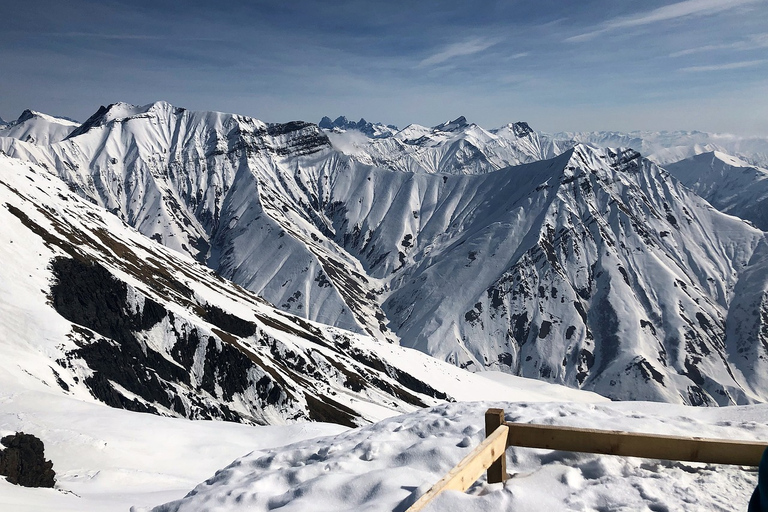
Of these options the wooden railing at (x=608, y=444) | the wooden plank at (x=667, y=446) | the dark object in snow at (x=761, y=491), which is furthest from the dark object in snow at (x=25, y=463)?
the dark object in snow at (x=761, y=491)

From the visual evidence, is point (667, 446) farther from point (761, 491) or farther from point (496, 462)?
point (761, 491)

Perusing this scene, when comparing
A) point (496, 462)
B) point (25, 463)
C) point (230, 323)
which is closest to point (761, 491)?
point (496, 462)

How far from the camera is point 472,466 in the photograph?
711 cm

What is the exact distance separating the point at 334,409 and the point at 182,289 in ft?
153

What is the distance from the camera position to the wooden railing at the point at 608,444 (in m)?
7.88

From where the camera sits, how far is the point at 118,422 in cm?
3503

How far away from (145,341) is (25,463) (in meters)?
60.0

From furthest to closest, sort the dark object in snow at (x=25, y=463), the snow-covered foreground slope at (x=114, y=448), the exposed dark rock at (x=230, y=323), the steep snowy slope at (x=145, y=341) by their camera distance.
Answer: the exposed dark rock at (x=230, y=323) < the steep snowy slope at (x=145, y=341) < the dark object in snow at (x=25, y=463) < the snow-covered foreground slope at (x=114, y=448)

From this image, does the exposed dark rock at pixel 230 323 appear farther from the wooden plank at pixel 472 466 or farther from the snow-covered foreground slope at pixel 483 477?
the wooden plank at pixel 472 466

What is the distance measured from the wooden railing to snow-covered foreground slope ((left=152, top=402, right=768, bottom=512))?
1.67 feet

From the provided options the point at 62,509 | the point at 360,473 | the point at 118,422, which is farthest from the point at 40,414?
the point at 360,473

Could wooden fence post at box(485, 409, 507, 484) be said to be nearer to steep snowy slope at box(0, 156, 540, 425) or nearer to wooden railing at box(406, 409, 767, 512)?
wooden railing at box(406, 409, 767, 512)

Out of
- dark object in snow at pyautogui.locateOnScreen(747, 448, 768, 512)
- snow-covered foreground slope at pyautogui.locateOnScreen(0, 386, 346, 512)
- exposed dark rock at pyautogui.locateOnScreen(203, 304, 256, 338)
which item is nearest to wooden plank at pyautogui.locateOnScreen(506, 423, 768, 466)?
dark object in snow at pyautogui.locateOnScreen(747, 448, 768, 512)

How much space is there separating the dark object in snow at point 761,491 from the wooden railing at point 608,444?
153 inches
